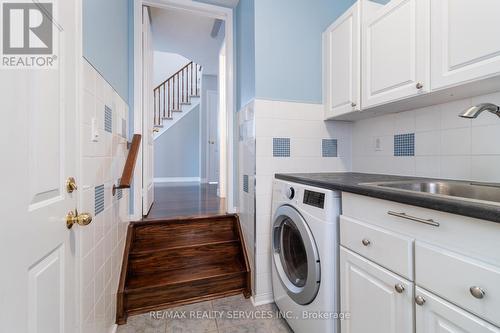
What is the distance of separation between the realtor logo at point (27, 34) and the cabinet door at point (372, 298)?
133 centimetres

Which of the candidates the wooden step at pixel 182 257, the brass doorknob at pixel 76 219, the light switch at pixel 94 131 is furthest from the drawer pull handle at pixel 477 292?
the wooden step at pixel 182 257

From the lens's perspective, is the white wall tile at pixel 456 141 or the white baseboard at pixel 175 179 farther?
the white baseboard at pixel 175 179

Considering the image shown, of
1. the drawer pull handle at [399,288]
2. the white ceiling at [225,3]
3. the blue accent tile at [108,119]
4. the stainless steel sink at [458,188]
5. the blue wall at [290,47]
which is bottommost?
the drawer pull handle at [399,288]

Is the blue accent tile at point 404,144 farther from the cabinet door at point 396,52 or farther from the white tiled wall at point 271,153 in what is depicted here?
the white tiled wall at point 271,153

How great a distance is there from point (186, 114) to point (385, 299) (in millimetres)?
5486

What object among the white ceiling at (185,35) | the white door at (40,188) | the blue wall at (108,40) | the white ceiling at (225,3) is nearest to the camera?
the white door at (40,188)

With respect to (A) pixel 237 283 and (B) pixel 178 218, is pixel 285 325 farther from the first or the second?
(B) pixel 178 218

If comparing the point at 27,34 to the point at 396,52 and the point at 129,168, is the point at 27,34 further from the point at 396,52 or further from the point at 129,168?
the point at 396,52

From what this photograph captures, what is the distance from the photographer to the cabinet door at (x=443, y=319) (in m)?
0.63

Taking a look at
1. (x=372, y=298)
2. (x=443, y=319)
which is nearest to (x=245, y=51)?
(x=372, y=298)

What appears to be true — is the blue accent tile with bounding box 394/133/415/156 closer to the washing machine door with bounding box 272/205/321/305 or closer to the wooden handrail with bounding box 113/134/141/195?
the washing machine door with bounding box 272/205/321/305

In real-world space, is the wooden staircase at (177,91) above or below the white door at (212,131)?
above

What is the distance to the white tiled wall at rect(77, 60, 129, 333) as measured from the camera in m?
1.01

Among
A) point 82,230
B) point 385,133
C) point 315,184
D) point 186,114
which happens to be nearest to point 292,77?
point 385,133
